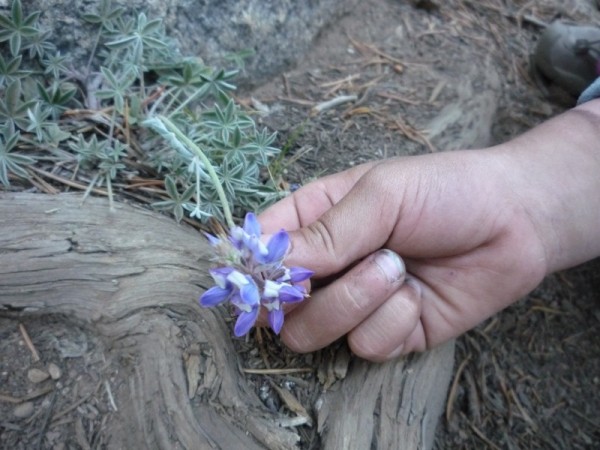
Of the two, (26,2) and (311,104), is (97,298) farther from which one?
(311,104)

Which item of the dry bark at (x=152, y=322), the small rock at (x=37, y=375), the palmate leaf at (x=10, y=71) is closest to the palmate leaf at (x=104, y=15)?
the palmate leaf at (x=10, y=71)

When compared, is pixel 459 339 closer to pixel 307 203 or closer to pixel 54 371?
pixel 307 203

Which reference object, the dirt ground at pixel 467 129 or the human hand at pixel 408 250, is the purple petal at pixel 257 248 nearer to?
the human hand at pixel 408 250

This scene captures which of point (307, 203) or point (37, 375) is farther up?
point (307, 203)

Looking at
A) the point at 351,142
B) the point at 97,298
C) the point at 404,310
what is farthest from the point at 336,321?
the point at 351,142

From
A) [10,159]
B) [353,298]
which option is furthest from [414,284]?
[10,159]

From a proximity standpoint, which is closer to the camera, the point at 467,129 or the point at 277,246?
the point at 277,246
